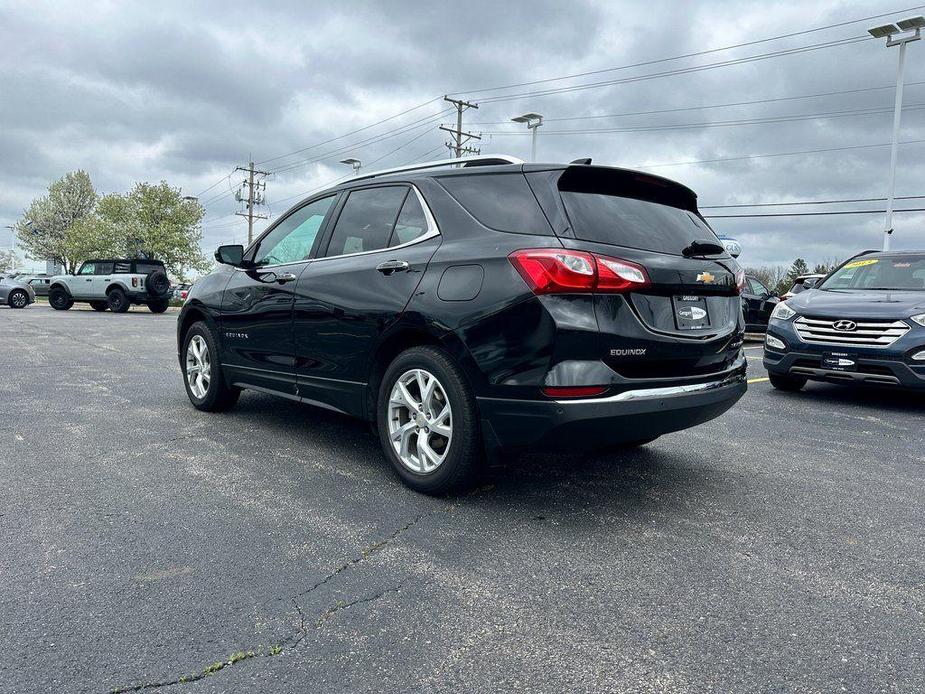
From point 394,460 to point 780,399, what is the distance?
5146 millimetres

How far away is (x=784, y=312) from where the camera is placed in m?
7.44

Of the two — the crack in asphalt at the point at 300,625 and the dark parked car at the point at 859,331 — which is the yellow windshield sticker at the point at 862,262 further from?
the crack in asphalt at the point at 300,625

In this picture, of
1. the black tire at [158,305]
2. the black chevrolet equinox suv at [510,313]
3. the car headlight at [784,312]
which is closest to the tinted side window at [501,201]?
the black chevrolet equinox suv at [510,313]

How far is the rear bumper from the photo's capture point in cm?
311

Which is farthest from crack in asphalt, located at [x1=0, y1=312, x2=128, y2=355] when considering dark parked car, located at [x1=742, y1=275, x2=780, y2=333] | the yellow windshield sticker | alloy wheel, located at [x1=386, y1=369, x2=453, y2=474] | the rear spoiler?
dark parked car, located at [x1=742, y1=275, x2=780, y2=333]

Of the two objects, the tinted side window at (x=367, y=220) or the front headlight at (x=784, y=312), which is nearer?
the tinted side window at (x=367, y=220)

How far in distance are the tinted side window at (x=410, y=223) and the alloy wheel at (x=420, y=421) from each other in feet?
2.56

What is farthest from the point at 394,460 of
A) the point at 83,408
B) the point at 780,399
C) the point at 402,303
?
the point at 780,399

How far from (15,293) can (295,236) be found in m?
27.8

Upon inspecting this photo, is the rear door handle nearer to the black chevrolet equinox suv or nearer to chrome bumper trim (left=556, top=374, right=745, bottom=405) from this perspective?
the black chevrolet equinox suv

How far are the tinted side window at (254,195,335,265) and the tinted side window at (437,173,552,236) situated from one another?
128 cm

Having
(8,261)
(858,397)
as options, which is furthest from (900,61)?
(8,261)

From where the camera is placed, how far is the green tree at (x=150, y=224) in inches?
2158

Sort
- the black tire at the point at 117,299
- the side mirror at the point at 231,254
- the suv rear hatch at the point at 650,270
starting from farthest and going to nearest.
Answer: the black tire at the point at 117,299 < the side mirror at the point at 231,254 < the suv rear hatch at the point at 650,270
